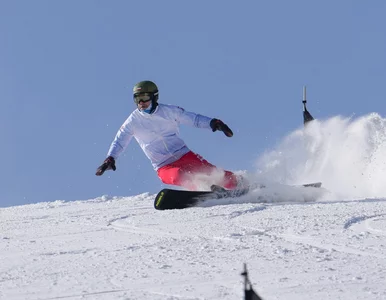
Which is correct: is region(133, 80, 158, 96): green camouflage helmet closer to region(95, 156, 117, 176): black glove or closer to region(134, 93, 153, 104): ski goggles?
region(134, 93, 153, 104): ski goggles

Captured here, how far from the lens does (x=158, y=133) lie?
1027cm

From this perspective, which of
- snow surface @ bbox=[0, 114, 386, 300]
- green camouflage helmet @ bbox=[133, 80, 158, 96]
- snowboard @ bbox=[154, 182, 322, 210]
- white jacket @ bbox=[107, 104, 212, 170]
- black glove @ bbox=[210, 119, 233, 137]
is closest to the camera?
snow surface @ bbox=[0, 114, 386, 300]

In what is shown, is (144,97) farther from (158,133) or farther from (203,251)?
(203,251)

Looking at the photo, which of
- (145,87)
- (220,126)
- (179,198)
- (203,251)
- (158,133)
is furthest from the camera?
(158,133)

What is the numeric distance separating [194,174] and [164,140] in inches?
29.7

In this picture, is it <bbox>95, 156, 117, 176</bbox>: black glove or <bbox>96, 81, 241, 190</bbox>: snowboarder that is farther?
<bbox>96, 81, 241, 190</bbox>: snowboarder

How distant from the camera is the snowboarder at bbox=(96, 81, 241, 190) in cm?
995

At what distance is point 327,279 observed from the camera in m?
3.64

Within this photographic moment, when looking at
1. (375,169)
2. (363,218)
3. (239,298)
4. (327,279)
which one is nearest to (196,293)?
(239,298)

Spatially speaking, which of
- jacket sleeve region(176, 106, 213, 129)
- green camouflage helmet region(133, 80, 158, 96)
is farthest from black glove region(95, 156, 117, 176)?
jacket sleeve region(176, 106, 213, 129)

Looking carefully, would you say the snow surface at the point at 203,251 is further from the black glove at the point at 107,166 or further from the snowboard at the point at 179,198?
the black glove at the point at 107,166

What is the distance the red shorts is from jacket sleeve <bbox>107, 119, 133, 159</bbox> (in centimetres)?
72

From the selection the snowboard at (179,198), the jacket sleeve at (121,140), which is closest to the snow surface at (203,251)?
the snowboard at (179,198)

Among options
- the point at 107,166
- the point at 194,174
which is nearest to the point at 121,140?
the point at 107,166
